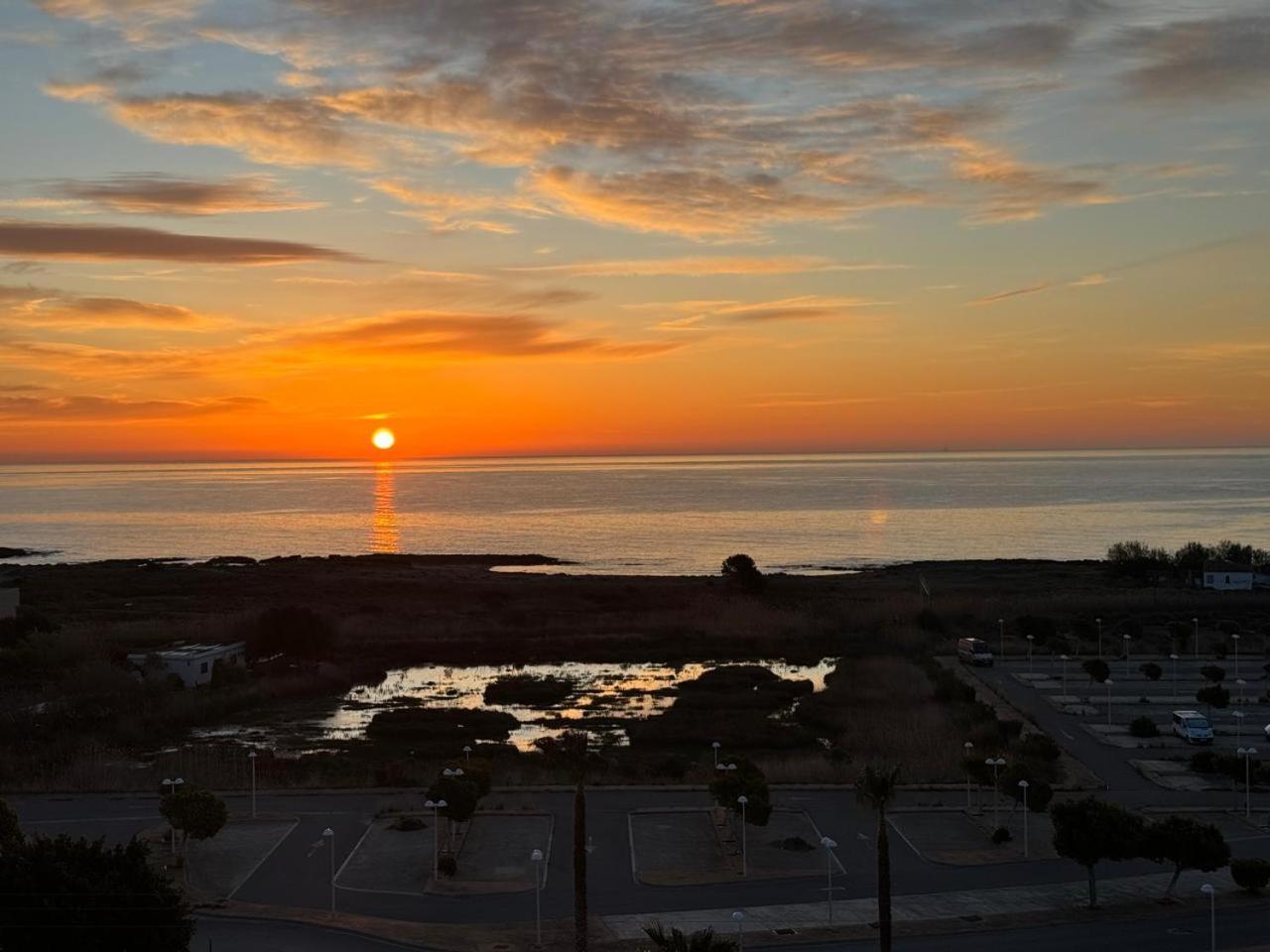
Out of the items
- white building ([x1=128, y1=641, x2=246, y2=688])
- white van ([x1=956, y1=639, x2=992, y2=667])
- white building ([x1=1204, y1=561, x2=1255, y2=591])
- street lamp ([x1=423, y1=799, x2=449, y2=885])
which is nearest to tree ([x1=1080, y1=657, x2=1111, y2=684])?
white van ([x1=956, y1=639, x2=992, y2=667])

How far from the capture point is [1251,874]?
2684 cm

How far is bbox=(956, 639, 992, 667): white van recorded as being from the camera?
60406mm

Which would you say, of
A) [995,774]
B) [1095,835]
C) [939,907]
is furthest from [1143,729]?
[939,907]

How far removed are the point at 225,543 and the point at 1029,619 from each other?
12801cm

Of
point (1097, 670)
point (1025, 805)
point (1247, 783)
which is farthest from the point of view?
point (1097, 670)

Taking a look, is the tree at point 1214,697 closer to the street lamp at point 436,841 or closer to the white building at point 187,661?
the street lamp at point 436,841

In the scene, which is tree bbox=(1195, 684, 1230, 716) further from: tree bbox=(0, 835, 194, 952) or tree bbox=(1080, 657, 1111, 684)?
tree bbox=(0, 835, 194, 952)

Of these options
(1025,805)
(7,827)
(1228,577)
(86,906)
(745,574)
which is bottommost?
(1025,805)

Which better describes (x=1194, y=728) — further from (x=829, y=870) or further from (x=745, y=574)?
(x=745, y=574)

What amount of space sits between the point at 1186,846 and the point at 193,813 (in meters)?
24.1

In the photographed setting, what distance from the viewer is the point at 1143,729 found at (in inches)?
1729

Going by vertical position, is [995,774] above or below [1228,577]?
below

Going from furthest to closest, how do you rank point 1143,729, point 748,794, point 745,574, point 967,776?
point 745,574
point 1143,729
point 967,776
point 748,794

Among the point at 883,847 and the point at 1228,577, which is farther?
the point at 1228,577
